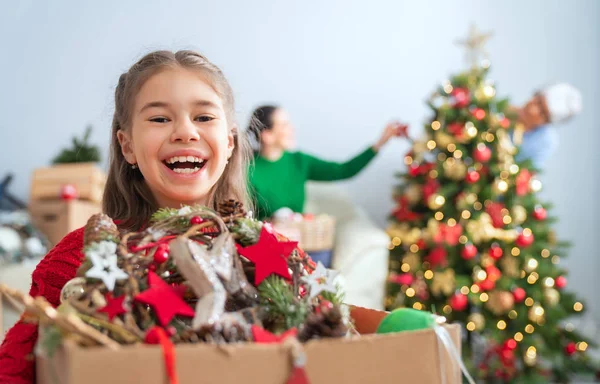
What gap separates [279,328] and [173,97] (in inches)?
19.6

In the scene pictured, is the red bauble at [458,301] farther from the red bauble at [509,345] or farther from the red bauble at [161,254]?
the red bauble at [161,254]

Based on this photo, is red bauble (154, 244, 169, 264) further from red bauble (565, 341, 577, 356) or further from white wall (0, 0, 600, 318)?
white wall (0, 0, 600, 318)

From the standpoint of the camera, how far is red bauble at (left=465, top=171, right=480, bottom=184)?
2848 mm

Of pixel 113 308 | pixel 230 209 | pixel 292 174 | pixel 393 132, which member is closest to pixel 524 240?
pixel 393 132

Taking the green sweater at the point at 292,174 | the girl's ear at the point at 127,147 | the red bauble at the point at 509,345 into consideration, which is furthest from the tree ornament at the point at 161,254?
the red bauble at the point at 509,345

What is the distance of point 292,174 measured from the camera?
3154mm

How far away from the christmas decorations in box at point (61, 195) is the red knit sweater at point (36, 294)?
2241mm

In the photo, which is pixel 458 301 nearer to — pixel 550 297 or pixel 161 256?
pixel 550 297

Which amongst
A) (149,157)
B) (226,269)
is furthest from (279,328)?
(149,157)

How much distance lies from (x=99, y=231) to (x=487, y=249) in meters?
2.40

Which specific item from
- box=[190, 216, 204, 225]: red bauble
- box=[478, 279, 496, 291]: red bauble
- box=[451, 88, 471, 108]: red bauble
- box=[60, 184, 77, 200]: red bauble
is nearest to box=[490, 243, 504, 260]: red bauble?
box=[478, 279, 496, 291]: red bauble

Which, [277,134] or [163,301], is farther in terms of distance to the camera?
[277,134]

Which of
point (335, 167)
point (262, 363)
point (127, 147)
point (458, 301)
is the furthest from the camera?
point (335, 167)

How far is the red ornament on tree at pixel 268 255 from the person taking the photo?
0.78 meters
